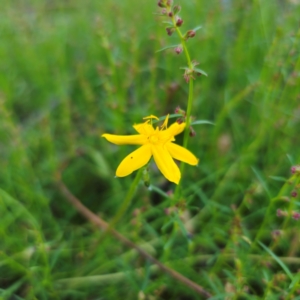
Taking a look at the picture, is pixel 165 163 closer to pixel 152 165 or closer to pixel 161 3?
pixel 161 3

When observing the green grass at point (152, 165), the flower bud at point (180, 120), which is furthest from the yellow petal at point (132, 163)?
the green grass at point (152, 165)

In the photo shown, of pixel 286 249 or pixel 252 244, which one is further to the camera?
pixel 286 249

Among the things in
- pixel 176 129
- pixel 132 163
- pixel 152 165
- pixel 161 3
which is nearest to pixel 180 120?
pixel 176 129

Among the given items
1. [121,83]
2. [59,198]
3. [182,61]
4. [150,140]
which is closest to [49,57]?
[121,83]

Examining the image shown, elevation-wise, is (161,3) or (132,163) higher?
(161,3)

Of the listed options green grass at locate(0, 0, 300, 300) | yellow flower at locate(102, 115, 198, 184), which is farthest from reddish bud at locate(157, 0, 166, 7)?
green grass at locate(0, 0, 300, 300)

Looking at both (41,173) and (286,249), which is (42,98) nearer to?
(41,173)
